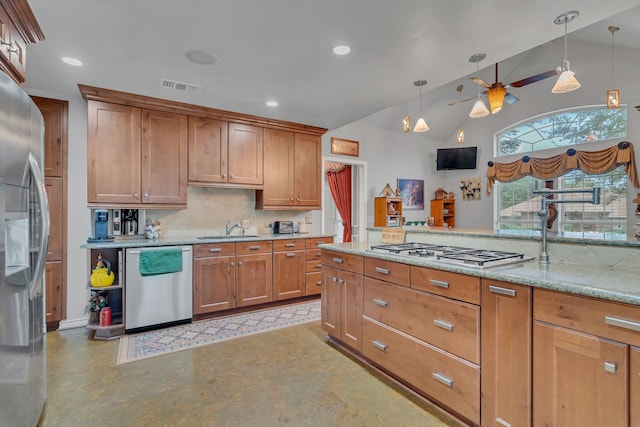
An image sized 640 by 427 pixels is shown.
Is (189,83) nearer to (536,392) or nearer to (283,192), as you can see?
(283,192)

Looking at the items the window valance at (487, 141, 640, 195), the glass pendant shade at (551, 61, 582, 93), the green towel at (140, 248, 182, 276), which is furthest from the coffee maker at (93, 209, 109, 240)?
the window valance at (487, 141, 640, 195)

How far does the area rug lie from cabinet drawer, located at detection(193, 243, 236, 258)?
766mm

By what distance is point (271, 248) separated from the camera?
405 cm

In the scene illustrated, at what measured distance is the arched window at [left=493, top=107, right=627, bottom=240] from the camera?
17.9 ft

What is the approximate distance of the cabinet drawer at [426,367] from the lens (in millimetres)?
1724

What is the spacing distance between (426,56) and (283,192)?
2.59 meters

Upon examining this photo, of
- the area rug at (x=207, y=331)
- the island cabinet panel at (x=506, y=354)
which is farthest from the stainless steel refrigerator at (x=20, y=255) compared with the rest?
the island cabinet panel at (x=506, y=354)

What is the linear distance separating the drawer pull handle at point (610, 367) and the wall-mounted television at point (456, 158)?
663cm

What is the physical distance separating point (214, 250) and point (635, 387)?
3451mm

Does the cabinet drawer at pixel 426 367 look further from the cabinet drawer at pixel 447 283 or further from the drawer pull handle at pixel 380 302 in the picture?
the cabinet drawer at pixel 447 283

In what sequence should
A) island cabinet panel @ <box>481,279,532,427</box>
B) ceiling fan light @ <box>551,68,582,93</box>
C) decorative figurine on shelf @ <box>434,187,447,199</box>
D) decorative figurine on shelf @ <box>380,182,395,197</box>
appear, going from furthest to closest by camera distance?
decorative figurine on shelf @ <box>434,187,447,199</box>, decorative figurine on shelf @ <box>380,182,395,197</box>, ceiling fan light @ <box>551,68,582,93</box>, island cabinet panel @ <box>481,279,532,427</box>

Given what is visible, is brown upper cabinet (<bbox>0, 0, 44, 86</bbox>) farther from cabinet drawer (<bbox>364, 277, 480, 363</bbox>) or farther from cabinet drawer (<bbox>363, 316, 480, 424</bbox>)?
cabinet drawer (<bbox>363, 316, 480, 424</bbox>)

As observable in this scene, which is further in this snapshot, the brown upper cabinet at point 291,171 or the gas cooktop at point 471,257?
the brown upper cabinet at point 291,171

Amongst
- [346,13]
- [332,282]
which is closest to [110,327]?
[332,282]
